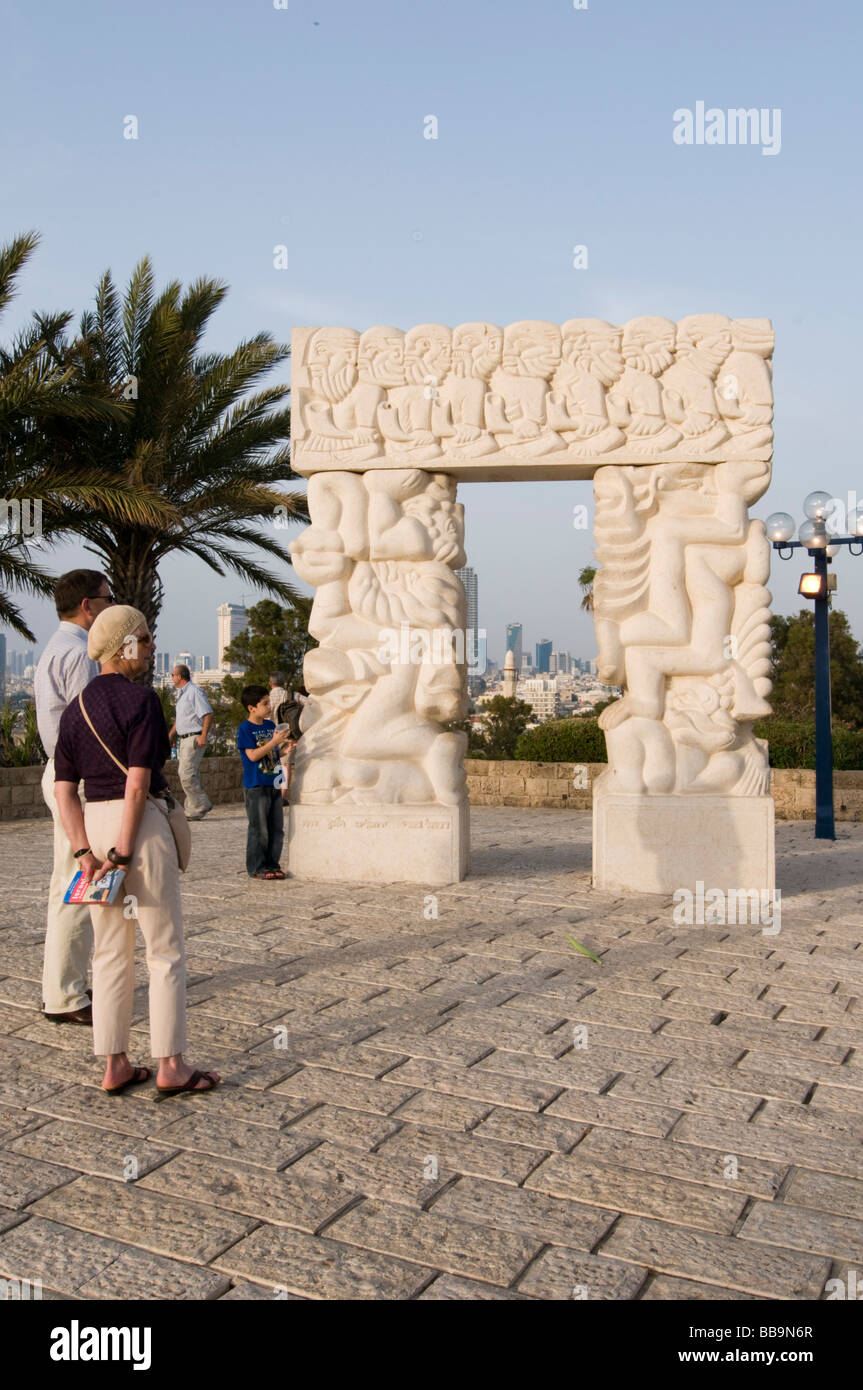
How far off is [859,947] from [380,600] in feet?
12.7

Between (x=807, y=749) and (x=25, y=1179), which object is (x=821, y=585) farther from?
(x=25, y=1179)

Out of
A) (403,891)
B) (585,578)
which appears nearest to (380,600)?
(403,891)

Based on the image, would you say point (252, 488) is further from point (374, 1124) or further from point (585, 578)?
point (585, 578)

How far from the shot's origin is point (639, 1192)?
3203 mm

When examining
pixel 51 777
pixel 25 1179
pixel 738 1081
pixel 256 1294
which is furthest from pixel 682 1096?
pixel 51 777

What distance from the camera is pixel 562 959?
227 inches

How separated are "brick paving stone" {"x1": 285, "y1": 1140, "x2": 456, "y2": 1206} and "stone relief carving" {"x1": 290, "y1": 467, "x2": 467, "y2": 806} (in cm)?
448

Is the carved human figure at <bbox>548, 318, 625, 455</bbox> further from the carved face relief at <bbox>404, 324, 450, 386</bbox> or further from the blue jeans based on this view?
the blue jeans

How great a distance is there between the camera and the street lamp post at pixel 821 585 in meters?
10.8

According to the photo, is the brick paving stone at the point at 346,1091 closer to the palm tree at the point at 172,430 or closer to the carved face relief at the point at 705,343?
the carved face relief at the point at 705,343

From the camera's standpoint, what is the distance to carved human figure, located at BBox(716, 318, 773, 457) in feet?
24.5

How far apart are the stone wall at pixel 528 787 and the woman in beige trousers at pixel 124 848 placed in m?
8.91

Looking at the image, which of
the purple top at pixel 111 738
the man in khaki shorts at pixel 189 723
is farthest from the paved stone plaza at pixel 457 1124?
the man in khaki shorts at pixel 189 723

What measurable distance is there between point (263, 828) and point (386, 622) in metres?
1.71
